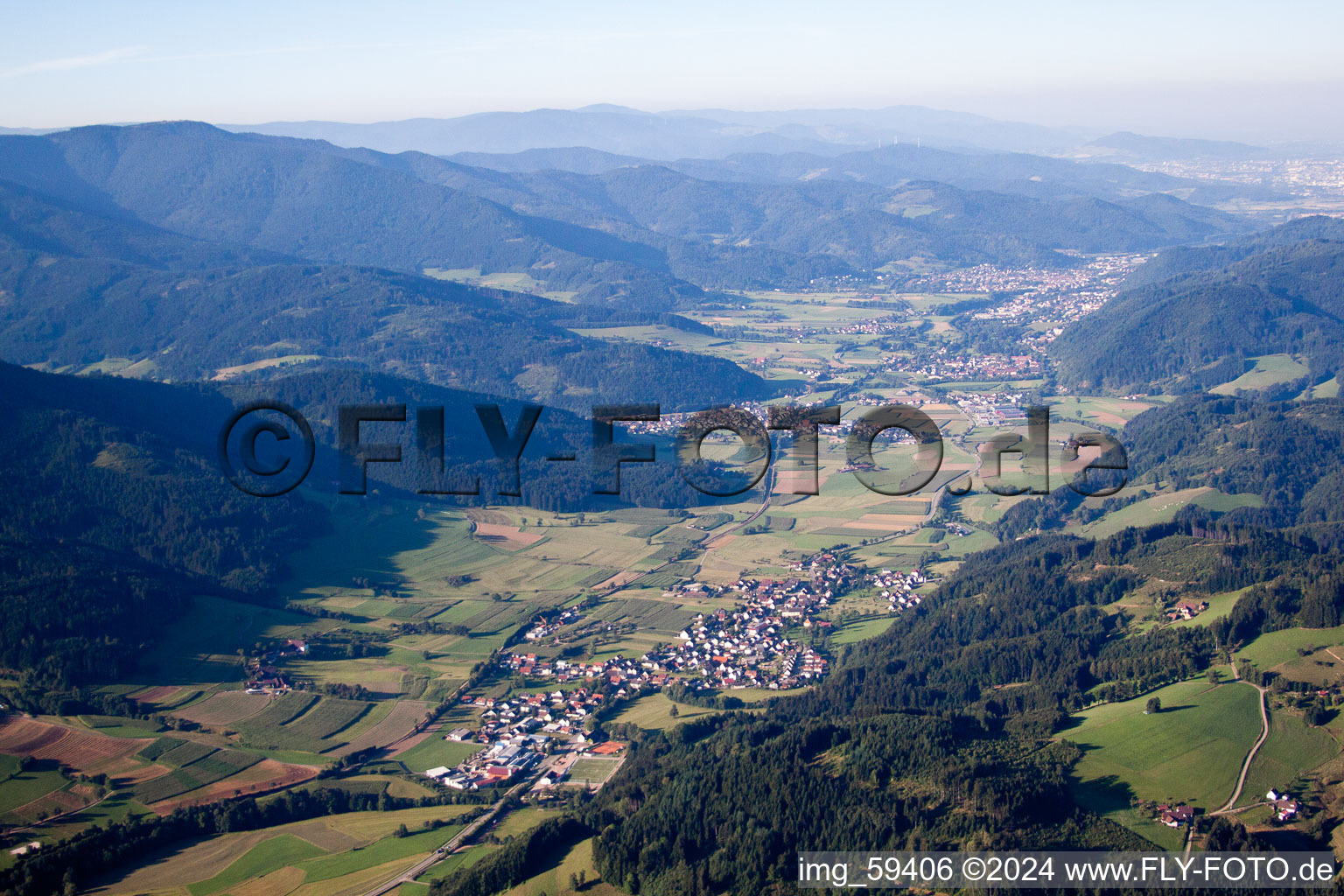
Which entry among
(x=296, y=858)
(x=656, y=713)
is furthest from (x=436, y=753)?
(x=656, y=713)

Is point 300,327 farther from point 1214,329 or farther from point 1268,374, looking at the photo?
point 1268,374

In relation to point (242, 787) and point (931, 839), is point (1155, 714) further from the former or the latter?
point (242, 787)

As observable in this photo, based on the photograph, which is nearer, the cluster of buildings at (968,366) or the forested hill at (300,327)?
the forested hill at (300,327)

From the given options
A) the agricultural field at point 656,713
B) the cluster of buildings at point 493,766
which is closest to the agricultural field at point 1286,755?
the agricultural field at point 656,713

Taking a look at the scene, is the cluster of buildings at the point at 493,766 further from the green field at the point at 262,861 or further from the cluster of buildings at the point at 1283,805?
the cluster of buildings at the point at 1283,805

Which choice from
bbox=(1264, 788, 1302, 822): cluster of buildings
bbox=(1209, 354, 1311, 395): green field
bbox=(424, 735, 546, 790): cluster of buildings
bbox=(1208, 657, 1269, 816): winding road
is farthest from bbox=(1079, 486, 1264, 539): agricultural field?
bbox=(424, 735, 546, 790): cluster of buildings
